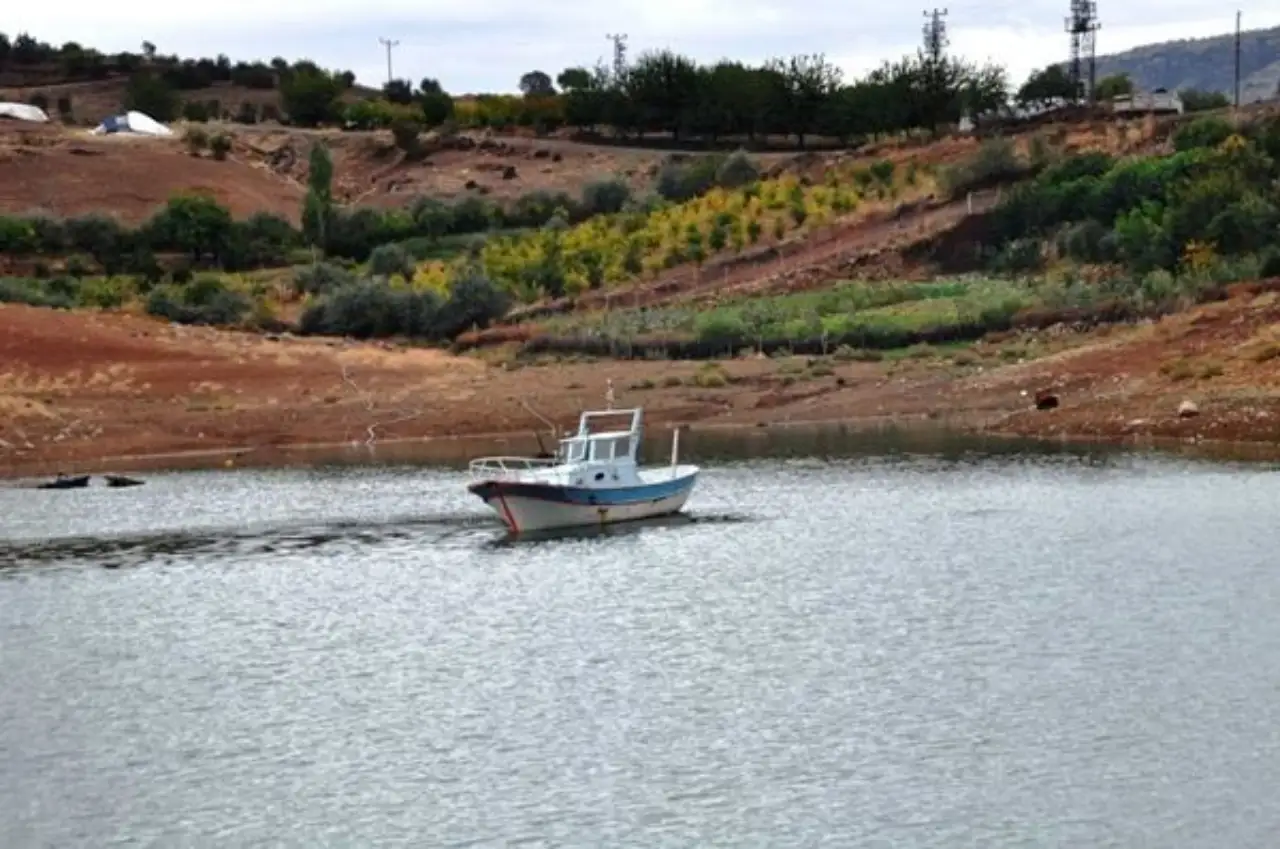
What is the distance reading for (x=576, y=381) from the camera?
83562mm

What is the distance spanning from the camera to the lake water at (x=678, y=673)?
30.5 meters

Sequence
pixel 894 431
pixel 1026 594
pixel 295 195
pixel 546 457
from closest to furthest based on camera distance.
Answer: pixel 1026 594 < pixel 546 457 < pixel 894 431 < pixel 295 195

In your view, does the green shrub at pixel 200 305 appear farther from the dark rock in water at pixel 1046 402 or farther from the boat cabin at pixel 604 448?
the boat cabin at pixel 604 448

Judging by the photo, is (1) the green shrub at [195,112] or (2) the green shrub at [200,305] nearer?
(2) the green shrub at [200,305]

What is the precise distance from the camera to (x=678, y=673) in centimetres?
3856

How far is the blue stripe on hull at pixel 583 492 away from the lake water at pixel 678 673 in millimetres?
1301

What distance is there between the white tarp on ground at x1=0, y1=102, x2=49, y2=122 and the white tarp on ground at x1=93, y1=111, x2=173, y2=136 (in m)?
4.18

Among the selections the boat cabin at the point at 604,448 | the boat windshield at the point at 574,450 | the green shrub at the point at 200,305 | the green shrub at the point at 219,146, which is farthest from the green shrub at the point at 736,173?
the boat cabin at the point at 604,448

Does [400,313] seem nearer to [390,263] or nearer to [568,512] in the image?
[390,263]

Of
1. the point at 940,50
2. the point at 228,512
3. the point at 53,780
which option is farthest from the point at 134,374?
the point at 940,50

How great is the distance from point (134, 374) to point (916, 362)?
26.8m

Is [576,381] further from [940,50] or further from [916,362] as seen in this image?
[940,50]

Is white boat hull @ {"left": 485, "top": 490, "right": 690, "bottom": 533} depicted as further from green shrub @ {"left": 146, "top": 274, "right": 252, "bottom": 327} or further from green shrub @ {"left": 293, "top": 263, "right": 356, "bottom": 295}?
green shrub @ {"left": 293, "top": 263, "right": 356, "bottom": 295}

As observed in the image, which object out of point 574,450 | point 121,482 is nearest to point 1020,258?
point 121,482
